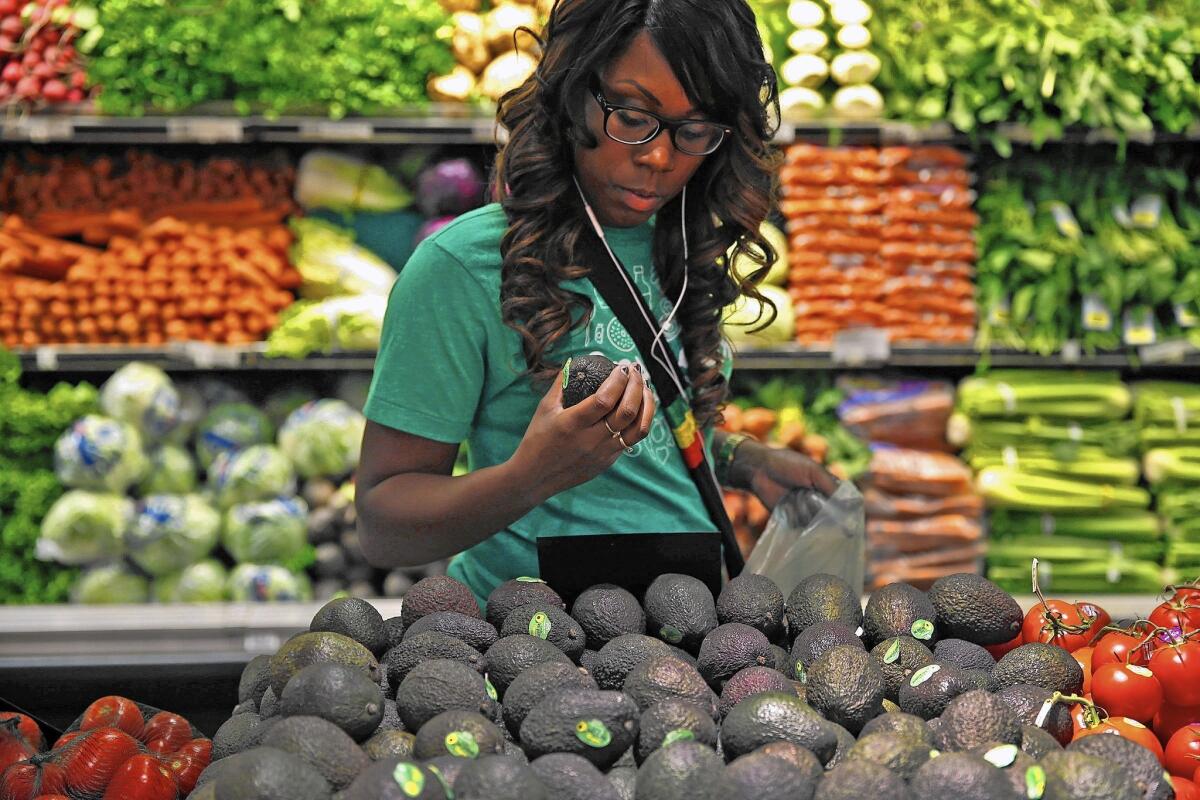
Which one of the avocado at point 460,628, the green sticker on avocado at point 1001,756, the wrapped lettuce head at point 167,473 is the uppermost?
the green sticker on avocado at point 1001,756

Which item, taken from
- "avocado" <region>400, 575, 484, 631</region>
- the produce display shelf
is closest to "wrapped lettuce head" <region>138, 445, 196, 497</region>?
the produce display shelf

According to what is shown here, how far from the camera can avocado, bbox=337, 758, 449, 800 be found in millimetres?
894

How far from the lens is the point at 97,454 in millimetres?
3652

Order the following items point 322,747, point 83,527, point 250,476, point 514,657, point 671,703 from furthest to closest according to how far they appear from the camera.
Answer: point 250,476 < point 83,527 < point 514,657 < point 671,703 < point 322,747

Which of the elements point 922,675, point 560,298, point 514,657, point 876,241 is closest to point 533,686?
point 514,657

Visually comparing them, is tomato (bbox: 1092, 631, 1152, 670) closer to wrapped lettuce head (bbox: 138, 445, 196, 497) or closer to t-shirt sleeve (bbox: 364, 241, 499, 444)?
t-shirt sleeve (bbox: 364, 241, 499, 444)

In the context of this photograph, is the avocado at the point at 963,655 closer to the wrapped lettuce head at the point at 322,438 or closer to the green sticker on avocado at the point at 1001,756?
the green sticker on avocado at the point at 1001,756

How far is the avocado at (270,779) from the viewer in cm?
92

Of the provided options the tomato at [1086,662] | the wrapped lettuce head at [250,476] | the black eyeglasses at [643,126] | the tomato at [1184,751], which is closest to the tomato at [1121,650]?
the tomato at [1086,662]

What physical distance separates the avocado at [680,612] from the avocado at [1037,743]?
1.31 feet

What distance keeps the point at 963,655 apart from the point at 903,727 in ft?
0.92

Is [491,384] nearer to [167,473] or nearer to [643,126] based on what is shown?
[643,126]

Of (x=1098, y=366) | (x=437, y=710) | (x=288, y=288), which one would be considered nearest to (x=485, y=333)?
(x=437, y=710)

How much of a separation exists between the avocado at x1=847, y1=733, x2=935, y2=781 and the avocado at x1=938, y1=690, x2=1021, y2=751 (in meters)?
0.05
